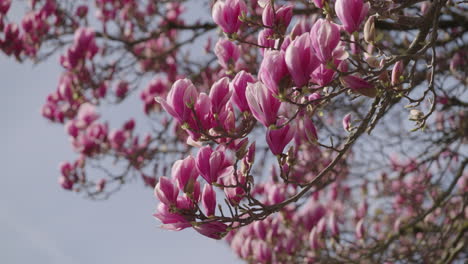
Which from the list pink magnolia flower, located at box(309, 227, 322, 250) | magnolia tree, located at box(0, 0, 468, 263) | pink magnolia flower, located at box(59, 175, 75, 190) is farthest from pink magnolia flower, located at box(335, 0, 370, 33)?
pink magnolia flower, located at box(59, 175, 75, 190)

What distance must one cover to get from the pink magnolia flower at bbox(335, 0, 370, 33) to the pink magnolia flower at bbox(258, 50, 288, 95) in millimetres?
233

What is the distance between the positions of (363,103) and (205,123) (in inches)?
105

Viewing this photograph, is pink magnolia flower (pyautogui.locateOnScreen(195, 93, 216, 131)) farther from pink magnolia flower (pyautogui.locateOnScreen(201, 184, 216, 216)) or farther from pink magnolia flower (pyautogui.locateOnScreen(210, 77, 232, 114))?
pink magnolia flower (pyautogui.locateOnScreen(201, 184, 216, 216))

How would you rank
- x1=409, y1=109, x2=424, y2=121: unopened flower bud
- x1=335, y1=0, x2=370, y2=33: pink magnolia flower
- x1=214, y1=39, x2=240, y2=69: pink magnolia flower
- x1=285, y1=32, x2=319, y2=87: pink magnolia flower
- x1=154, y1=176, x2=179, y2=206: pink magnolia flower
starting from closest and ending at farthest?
x1=285, y1=32, x2=319, y2=87: pink magnolia flower < x1=335, y1=0, x2=370, y2=33: pink magnolia flower < x1=154, y1=176, x2=179, y2=206: pink magnolia flower < x1=409, y1=109, x2=424, y2=121: unopened flower bud < x1=214, y1=39, x2=240, y2=69: pink magnolia flower

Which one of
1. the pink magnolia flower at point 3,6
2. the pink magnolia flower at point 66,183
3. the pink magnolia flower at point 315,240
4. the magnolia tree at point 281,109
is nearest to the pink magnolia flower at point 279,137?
the magnolia tree at point 281,109

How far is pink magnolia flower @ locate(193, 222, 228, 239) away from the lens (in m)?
1.51

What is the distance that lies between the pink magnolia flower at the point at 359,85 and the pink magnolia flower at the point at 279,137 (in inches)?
8.9

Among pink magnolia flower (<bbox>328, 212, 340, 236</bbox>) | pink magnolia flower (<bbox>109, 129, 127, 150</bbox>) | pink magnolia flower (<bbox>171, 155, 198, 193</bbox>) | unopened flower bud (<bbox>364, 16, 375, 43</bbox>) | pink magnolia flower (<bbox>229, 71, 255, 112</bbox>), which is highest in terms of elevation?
pink magnolia flower (<bbox>109, 129, 127, 150</bbox>)

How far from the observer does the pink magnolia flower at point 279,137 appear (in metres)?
1.49

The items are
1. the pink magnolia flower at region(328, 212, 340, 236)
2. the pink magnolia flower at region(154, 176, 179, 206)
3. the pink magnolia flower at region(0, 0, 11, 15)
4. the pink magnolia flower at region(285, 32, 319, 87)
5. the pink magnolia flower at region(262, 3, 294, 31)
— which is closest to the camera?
the pink magnolia flower at region(285, 32, 319, 87)

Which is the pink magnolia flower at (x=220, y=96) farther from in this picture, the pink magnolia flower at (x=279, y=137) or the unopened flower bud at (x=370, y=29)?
the unopened flower bud at (x=370, y=29)

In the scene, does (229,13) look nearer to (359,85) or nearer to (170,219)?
(359,85)

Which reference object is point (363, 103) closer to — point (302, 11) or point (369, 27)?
point (302, 11)

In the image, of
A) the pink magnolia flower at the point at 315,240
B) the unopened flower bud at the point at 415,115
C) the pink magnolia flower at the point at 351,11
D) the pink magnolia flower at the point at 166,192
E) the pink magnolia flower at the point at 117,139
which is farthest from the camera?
the pink magnolia flower at the point at 117,139
